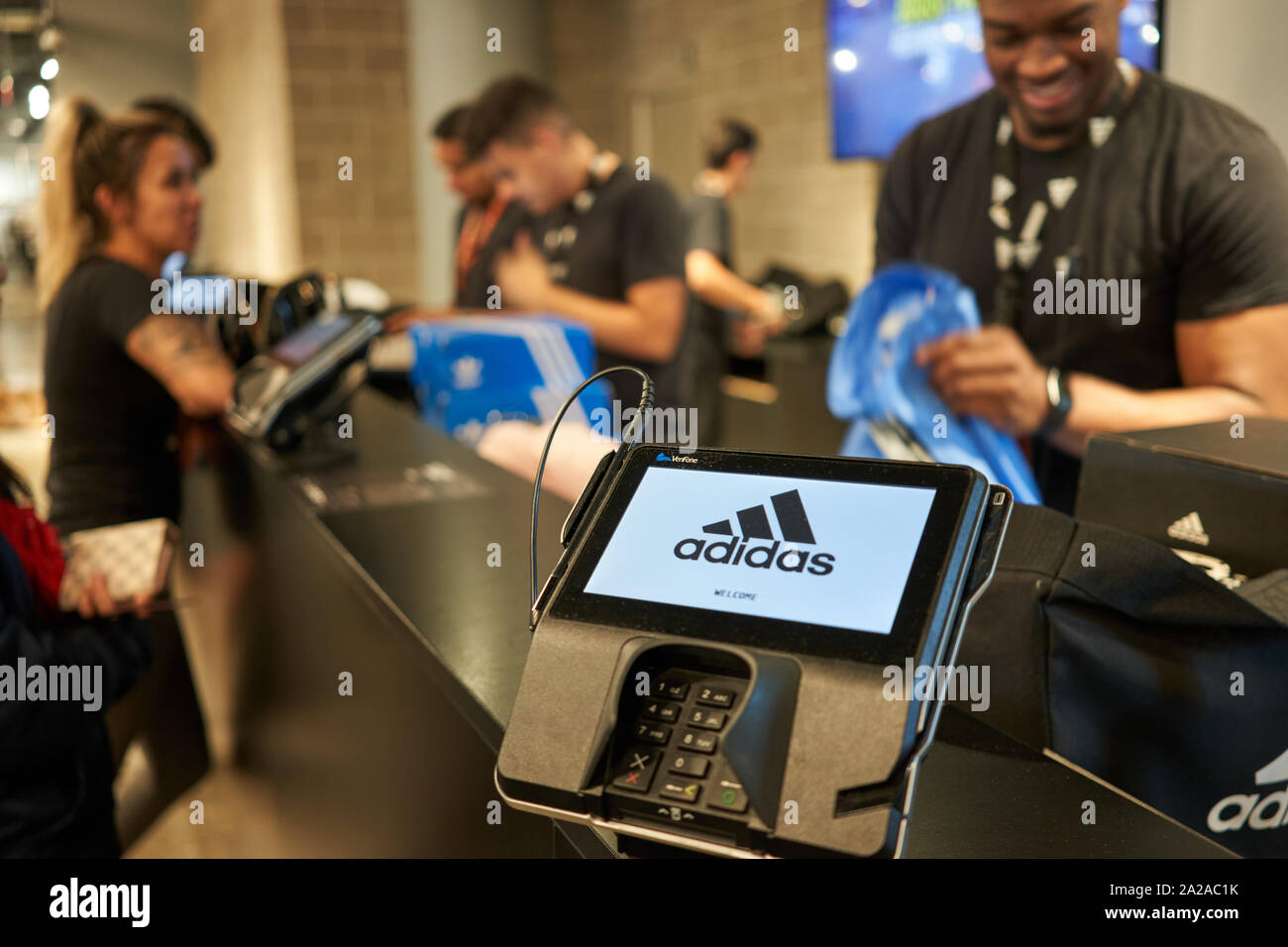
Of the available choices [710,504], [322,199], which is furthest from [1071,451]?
[322,199]

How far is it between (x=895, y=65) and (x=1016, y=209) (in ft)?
9.78

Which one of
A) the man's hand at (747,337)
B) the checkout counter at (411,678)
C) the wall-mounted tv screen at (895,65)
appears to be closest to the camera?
the checkout counter at (411,678)

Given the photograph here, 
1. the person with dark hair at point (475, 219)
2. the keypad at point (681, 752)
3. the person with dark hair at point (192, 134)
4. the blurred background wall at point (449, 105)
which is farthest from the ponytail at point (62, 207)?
the blurred background wall at point (449, 105)

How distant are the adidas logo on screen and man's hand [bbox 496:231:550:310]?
1983mm

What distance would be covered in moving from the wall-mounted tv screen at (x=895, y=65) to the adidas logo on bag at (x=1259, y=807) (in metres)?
3.27

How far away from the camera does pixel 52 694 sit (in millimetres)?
1313

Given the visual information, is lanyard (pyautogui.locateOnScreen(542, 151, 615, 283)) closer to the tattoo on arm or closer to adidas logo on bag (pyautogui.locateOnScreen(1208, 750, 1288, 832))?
the tattoo on arm

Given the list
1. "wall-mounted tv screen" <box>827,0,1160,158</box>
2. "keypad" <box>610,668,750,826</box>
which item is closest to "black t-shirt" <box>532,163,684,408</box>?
"wall-mounted tv screen" <box>827,0,1160,158</box>

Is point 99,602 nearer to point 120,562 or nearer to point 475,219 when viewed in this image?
point 120,562

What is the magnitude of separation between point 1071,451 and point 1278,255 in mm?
333

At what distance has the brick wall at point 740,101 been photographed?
5.05 metres

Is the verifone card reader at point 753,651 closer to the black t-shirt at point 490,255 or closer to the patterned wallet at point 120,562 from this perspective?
the patterned wallet at point 120,562

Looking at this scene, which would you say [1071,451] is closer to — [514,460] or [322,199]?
[514,460]
